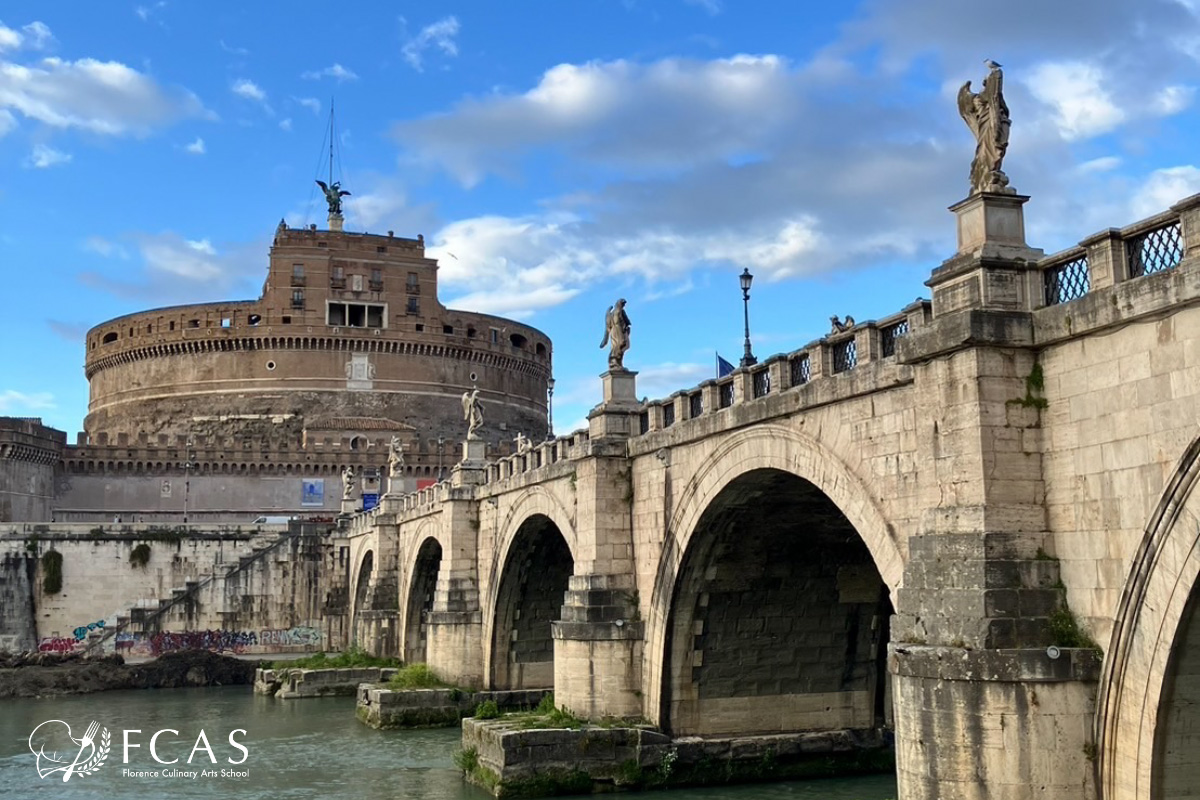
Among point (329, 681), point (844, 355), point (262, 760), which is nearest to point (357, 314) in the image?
point (329, 681)

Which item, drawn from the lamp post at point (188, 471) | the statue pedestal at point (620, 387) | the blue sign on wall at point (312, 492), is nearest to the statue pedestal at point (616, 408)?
the statue pedestal at point (620, 387)

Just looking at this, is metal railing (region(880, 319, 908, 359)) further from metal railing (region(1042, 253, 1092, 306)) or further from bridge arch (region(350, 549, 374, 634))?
bridge arch (region(350, 549, 374, 634))

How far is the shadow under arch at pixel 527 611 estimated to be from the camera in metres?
30.3

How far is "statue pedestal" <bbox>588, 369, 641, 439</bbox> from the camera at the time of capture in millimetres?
22641

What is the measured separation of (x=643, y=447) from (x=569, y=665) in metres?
4.09

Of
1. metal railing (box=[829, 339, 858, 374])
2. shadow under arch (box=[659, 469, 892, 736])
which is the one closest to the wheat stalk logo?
shadow under arch (box=[659, 469, 892, 736])

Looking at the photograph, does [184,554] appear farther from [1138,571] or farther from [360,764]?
[1138,571]

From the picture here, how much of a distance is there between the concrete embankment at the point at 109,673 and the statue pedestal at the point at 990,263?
3914 centimetres

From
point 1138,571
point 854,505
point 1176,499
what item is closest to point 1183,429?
point 1176,499

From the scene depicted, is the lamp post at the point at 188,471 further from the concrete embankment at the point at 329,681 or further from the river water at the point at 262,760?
the concrete embankment at the point at 329,681

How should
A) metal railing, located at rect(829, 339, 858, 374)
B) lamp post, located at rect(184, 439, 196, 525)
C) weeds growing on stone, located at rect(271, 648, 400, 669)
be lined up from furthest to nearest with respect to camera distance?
1. lamp post, located at rect(184, 439, 196, 525)
2. weeds growing on stone, located at rect(271, 648, 400, 669)
3. metal railing, located at rect(829, 339, 858, 374)

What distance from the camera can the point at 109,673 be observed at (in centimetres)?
4553

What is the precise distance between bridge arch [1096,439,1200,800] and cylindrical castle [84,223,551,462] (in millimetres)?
71399

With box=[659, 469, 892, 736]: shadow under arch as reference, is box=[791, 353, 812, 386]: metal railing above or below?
above
